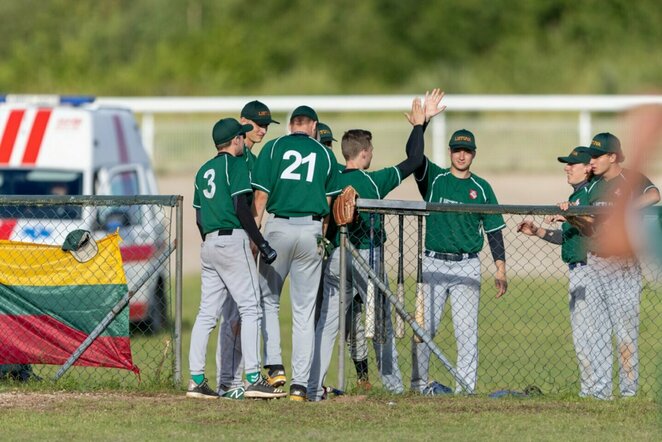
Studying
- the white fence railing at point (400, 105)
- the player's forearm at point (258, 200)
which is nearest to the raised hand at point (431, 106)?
the player's forearm at point (258, 200)

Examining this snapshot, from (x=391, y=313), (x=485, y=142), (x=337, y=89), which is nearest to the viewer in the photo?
(x=391, y=313)

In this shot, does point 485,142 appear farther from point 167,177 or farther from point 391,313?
point 391,313

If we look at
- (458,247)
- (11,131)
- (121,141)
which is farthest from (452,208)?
(121,141)

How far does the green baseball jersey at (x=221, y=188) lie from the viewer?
9.45 metres

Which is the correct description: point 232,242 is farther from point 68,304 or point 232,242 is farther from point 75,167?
point 75,167

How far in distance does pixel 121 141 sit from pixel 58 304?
6.24m

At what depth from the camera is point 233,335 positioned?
A: 10.1 metres

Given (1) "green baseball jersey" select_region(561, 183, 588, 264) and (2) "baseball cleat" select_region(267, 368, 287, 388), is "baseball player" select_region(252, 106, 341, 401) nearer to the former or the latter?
(2) "baseball cleat" select_region(267, 368, 287, 388)

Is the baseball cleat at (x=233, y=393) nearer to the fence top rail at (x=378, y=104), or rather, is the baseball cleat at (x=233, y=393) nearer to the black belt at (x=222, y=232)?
the black belt at (x=222, y=232)

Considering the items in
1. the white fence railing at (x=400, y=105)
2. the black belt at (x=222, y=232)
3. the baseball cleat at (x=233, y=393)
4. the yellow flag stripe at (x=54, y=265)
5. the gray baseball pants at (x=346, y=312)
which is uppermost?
the white fence railing at (x=400, y=105)

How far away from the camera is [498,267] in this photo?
1048 centimetres

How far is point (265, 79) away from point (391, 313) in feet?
113

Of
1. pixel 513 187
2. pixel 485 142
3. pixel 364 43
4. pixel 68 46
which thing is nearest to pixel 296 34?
pixel 364 43

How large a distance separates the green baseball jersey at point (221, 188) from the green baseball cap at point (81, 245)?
3.93 ft
